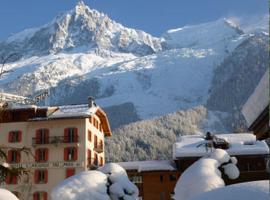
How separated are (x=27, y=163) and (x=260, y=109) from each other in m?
55.4

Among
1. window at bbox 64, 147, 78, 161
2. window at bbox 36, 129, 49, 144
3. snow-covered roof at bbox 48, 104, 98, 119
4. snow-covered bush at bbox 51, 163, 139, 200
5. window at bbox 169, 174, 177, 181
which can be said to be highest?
snow-covered roof at bbox 48, 104, 98, 119

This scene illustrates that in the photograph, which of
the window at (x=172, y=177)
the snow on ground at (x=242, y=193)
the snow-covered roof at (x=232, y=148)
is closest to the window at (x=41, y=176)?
the window at (x=172, y=177)

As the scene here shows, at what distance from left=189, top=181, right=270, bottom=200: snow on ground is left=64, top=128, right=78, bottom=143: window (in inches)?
2103

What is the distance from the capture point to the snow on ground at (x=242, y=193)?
602 centimetres

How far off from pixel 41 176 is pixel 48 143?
382 centimetres

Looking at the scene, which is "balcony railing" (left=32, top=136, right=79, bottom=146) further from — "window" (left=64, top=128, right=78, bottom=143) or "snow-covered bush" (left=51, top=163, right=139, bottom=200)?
"snow-covered bush" (left=51, top=163, right=139, bottom=200)

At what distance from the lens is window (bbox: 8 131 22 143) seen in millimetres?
61375

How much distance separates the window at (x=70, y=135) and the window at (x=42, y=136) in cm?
227

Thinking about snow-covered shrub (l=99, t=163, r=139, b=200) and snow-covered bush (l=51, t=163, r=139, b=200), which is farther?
snow-covered shrub (l=99, t=163, r=139, b=200)

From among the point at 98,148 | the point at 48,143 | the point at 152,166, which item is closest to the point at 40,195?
the point at 48,143

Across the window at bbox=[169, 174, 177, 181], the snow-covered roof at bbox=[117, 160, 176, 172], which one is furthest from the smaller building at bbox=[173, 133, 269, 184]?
the snow-covered roof at bbox=[117, 160, 176, 172]

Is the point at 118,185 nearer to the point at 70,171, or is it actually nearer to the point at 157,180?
the point at 157,180

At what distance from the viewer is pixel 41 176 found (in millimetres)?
58656

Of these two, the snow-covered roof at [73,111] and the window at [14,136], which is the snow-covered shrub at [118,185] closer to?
the snow-covered roof at [73,111]
